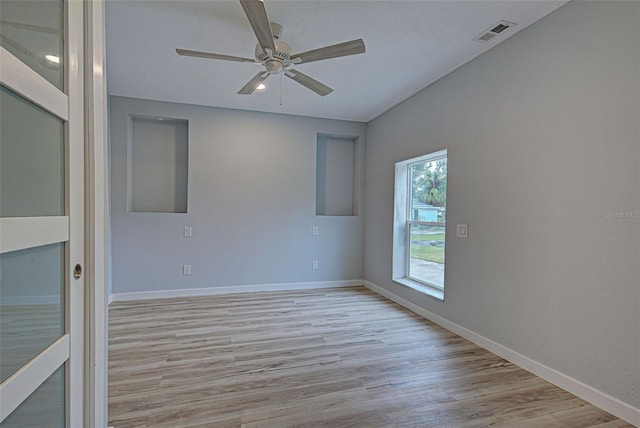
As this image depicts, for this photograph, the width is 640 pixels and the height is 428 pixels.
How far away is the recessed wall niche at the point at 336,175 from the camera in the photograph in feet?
16.2

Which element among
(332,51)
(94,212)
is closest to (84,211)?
(94,212)

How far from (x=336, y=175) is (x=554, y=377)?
11.9 feet

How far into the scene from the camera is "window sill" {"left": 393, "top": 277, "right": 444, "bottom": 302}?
3.39m

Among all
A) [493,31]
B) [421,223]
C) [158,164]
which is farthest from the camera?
[158,164]

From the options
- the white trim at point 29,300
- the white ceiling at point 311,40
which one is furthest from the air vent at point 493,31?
the white trim at point 29,300

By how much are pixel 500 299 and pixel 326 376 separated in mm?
1544

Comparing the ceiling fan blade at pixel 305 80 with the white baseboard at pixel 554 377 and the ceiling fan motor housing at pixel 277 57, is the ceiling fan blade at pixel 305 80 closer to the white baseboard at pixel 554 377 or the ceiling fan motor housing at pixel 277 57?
the ceiling fan motor housing at pixel 277 57

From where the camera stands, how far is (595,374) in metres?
1.89

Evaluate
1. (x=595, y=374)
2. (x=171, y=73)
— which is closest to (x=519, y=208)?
(x=595, y=374)

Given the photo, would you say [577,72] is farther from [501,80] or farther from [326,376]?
[326,376]

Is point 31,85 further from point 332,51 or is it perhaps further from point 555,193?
point 555,193

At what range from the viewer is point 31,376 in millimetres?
928

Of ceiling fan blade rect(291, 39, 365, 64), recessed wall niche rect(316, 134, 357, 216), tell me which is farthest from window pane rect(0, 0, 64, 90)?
recessed wall niche rect(316, 134, 357, 216)

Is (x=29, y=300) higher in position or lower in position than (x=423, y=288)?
higher
